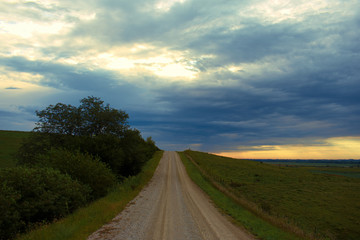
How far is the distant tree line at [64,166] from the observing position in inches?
476

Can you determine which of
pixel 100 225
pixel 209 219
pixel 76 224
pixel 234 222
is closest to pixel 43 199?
pixel 76 224

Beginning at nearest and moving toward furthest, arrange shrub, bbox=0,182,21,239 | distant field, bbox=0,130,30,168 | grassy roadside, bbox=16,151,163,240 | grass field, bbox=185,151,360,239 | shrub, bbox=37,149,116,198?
grassy roadside, bbox=16,151,163,240 → shrub, bbox=0,182,21,239 → shrub, bbox=37,149,116,198 → grass field, bbox=185,151,360,239 → distant field, bbox=0,130,30,168

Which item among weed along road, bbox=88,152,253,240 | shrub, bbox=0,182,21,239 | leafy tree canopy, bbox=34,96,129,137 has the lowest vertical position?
weed along road, bbox=88,152,253,240

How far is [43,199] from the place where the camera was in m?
13.1

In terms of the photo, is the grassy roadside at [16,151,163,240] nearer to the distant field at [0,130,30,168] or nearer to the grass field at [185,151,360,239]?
the grass field at [185,151,360,239]

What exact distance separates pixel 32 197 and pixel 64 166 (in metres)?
7.69

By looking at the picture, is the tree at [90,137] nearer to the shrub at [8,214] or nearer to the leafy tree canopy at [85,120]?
the leafy tree canopy at [85,120]

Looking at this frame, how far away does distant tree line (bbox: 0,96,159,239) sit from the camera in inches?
476

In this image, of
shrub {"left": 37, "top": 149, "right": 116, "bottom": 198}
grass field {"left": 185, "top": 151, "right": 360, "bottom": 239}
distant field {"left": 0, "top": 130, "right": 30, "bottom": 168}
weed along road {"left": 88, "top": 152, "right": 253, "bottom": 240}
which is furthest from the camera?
distant field {"left": 0, "top": 130, "right": 30, "bottom": 168}

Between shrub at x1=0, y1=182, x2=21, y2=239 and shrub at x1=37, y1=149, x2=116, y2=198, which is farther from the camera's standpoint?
shrub at x1=37, y1=149, x2=116, y2=198

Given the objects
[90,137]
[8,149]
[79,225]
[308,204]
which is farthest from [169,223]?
[8,149]

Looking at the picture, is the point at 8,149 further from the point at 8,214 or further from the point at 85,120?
the point at 8,214

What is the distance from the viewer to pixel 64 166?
67.1ft

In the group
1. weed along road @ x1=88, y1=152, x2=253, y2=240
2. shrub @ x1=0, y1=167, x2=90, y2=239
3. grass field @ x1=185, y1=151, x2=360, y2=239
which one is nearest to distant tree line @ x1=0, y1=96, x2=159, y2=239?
shrub @ x1=0, y1=167, x2=90, y2=239
